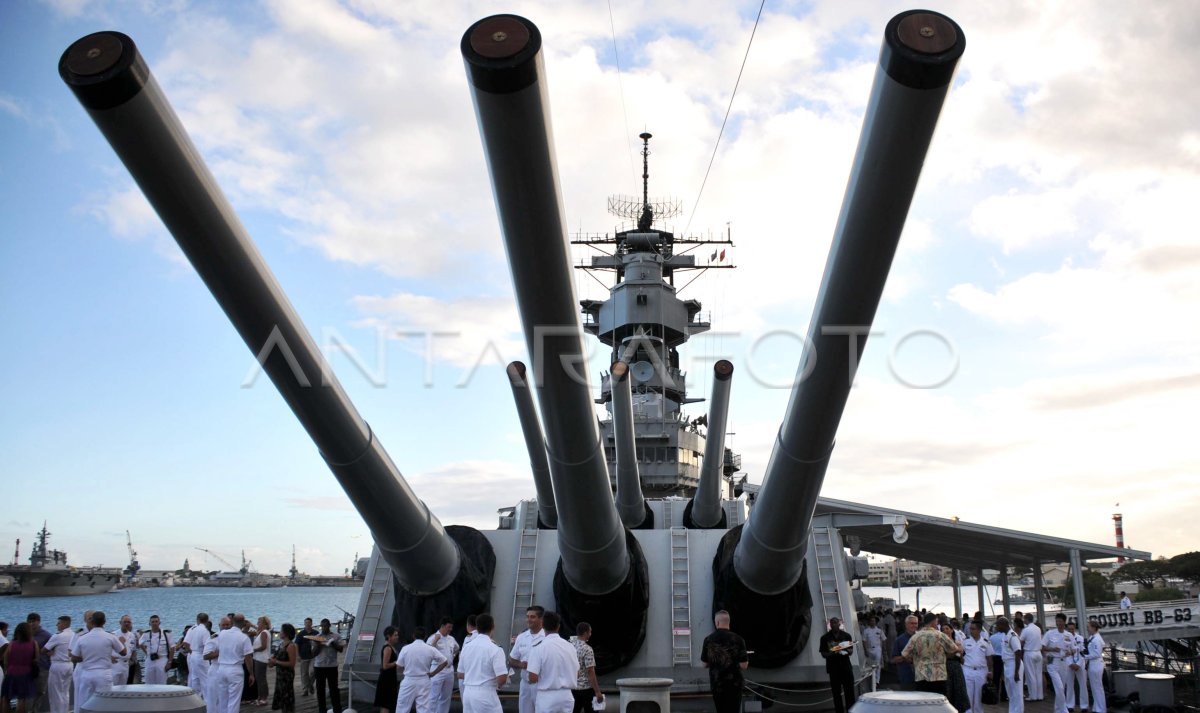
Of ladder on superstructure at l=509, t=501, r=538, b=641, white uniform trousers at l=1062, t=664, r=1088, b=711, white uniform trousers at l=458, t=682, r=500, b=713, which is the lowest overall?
white uniform trousers at l=1062, t=664, r=1088, b=711

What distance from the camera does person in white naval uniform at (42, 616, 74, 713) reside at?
9.48 meters

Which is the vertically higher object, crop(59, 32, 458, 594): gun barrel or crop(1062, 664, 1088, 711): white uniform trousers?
crop(59, 32, 458, 594): gun barrel

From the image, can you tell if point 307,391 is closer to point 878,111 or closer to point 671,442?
point 878,111

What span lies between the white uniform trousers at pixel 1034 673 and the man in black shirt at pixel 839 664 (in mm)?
3592

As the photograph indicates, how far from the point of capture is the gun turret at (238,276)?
147 inches

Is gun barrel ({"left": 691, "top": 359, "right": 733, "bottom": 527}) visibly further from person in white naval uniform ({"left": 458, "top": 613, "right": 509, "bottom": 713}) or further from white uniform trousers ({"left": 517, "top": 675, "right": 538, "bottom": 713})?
person in white naval uniform ({"left": 458, "top": 613, "right": 509, "bottom": 713})

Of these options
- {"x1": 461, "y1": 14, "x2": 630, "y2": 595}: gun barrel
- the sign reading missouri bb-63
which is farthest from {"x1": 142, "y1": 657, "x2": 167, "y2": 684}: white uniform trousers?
the sign reading missouri bb-63

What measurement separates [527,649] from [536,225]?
3904 mm

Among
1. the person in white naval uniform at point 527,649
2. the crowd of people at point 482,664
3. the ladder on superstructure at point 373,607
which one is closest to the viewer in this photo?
A: the crowd of people at point 482,664

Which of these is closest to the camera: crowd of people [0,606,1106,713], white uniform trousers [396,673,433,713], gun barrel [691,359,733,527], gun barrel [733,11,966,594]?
gun barrel [733,11,966,594]

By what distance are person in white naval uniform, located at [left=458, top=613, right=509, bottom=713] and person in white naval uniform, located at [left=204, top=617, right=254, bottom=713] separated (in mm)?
3029

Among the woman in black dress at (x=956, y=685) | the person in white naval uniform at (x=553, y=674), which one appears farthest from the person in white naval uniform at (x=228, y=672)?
the woman in black dress at (x=956, y=685)

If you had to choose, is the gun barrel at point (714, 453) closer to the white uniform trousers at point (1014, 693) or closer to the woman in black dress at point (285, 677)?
the white uniform trousers at point (1014, 693)

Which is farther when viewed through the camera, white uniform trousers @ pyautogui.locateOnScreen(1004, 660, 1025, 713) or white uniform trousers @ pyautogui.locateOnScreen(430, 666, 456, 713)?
white uniform trousers @ pyautogui.locateOnScreen(1004, 660, 1025, 713)
